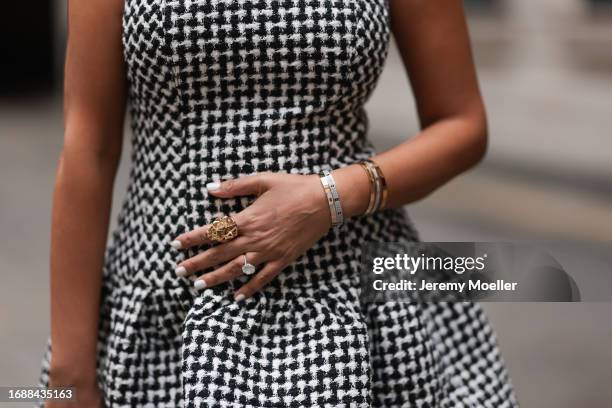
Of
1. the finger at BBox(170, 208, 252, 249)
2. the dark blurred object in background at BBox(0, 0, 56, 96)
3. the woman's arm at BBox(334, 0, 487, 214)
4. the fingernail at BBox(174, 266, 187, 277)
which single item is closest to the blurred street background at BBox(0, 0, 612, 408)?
the dark blurred object in background at BBox(0, 0, 56, 96)

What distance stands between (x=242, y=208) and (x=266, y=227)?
0.07 meters

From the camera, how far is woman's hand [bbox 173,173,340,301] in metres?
1.39

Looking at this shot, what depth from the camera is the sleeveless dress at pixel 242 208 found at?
4.47ft

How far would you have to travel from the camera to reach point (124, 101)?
4.84 feet

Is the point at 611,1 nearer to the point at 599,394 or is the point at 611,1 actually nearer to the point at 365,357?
the point at 599,394

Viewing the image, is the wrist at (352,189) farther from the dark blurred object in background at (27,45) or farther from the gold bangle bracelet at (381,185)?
the dark blurred object in background at (27,45)

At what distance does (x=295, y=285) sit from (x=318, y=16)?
1.51 feet

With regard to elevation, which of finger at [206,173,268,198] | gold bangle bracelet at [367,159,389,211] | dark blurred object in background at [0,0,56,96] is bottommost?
gold bangle bracelet at [367,159,389,211]

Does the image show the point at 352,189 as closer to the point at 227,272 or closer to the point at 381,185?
the point at 381,185

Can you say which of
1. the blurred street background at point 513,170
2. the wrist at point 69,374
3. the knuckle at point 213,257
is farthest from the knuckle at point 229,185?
the blurred street background at point 513,170

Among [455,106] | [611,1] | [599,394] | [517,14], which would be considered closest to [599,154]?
[611,1]

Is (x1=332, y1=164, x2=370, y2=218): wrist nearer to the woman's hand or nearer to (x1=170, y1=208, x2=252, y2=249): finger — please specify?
the woman's hand

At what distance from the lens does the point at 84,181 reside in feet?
4.83

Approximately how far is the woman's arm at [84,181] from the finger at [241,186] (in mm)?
228
